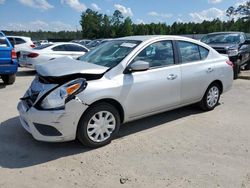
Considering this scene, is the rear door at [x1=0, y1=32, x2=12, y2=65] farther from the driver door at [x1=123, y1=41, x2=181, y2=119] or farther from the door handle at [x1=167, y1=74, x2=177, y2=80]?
the door handle at [x1=167, y1=74, x2=177, y2=80]

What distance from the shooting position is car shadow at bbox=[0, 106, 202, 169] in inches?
159

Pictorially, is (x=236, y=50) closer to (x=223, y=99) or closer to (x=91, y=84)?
(x=223, y=99)

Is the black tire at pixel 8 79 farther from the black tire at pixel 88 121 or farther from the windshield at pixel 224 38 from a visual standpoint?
the windshield at pixel 224 38

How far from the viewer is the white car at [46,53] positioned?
11945 mm

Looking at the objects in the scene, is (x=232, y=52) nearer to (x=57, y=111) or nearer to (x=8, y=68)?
(x=8, y=68)

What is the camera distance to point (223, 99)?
7430 mm

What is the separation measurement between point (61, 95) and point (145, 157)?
1.40 meters

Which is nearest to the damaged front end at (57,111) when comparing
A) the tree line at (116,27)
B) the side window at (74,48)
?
the side window at (74,48)

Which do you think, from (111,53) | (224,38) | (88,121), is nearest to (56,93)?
(88,121)

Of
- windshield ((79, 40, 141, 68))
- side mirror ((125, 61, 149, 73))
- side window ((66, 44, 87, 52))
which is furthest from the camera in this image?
side window ((66, 44, 87, 52))

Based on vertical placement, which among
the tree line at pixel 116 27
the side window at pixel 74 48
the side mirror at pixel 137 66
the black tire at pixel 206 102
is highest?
the tree line at pixel 116 27

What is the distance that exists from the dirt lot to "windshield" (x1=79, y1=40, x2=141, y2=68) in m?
1.21

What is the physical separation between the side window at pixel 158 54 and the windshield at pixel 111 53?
0.69ft

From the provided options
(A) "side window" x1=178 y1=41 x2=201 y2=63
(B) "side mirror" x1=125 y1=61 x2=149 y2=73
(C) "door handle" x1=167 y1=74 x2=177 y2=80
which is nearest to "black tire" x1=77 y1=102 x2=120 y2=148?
(B) "side mirror" x1=125 y1=61 x2=149 y2=73
